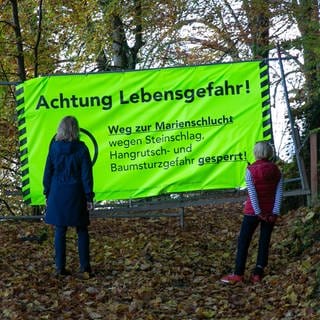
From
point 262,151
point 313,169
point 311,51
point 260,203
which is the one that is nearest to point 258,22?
point 311,51

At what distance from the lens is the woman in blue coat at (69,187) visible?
7.58 meters

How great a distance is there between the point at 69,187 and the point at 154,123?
6.77ft

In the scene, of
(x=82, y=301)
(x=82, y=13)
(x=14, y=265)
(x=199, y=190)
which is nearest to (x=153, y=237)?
(x=199, y=190)

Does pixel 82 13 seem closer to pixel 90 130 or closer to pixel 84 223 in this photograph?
pixel 90 130

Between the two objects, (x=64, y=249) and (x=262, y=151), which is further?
(x=64, y=249)

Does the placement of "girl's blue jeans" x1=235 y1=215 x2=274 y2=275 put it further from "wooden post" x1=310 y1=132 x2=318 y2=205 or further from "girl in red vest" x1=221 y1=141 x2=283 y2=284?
"wooden post" x1=310 y1=132 x2=318 y2=205

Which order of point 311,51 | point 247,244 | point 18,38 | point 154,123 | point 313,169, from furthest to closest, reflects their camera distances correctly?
point 18,38
point 311,51
point 313,169
point 154,123
point 247,244

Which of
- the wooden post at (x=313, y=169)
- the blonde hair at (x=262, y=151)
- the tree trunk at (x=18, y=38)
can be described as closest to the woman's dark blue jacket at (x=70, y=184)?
the blonde hair at (x=262, y=151)

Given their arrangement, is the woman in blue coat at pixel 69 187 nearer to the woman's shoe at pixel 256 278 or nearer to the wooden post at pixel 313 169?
the woman's shoe at pixel 256 278

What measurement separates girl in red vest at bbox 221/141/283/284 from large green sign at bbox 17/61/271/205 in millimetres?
1740

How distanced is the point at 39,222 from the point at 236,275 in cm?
458

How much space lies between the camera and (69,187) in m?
7.60

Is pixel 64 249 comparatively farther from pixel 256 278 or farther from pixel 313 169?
pixel 313 169

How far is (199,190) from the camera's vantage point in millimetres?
9281
